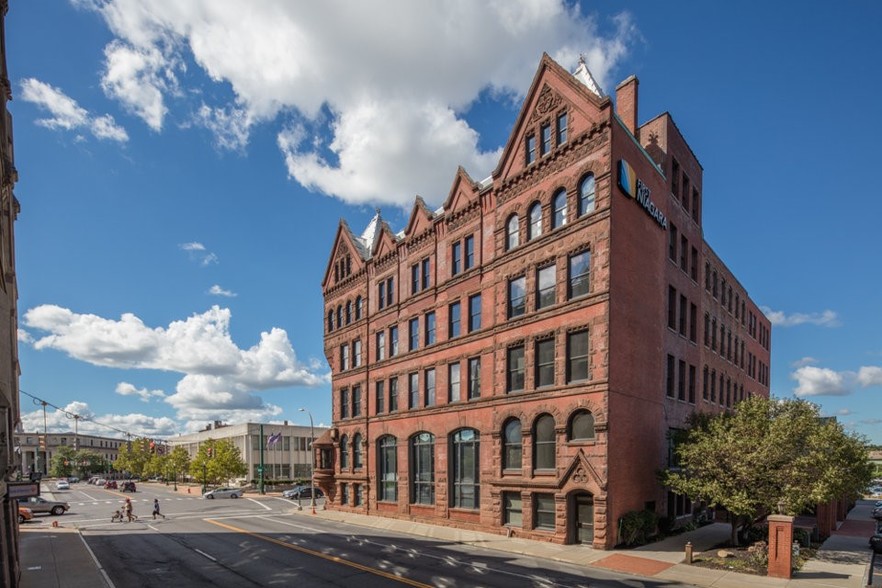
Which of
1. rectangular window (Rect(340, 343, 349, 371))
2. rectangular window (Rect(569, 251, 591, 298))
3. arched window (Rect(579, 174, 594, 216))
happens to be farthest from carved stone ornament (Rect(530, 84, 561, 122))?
rectangular window (Rect(340, 343, 349, 371))

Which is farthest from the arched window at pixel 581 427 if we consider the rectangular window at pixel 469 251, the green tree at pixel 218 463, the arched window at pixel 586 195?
the green tree at pixel 218 463

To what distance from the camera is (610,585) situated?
59.4 ft

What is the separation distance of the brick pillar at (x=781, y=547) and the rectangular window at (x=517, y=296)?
14.8m

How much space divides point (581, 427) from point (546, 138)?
1590 cm

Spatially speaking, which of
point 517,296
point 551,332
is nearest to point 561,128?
point 517,296

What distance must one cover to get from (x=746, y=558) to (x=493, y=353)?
50.2 ft

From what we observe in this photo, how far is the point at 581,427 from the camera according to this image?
25609 millimetres

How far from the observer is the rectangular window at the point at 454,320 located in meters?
34.8

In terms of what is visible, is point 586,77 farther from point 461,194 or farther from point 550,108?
point 461,194

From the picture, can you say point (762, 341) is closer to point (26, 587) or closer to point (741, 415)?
point (741, 415)

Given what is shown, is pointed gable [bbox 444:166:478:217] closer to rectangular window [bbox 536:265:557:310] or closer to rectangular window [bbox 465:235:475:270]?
rectangular window [bbox 465:235:475:270]

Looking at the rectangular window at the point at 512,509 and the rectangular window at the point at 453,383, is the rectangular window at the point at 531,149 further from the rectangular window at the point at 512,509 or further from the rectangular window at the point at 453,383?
the rectangular window at the point at 512,509

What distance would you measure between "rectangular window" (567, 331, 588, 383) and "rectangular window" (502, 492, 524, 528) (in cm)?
730

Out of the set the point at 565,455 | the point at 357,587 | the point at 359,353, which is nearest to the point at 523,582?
the point at 357,587
